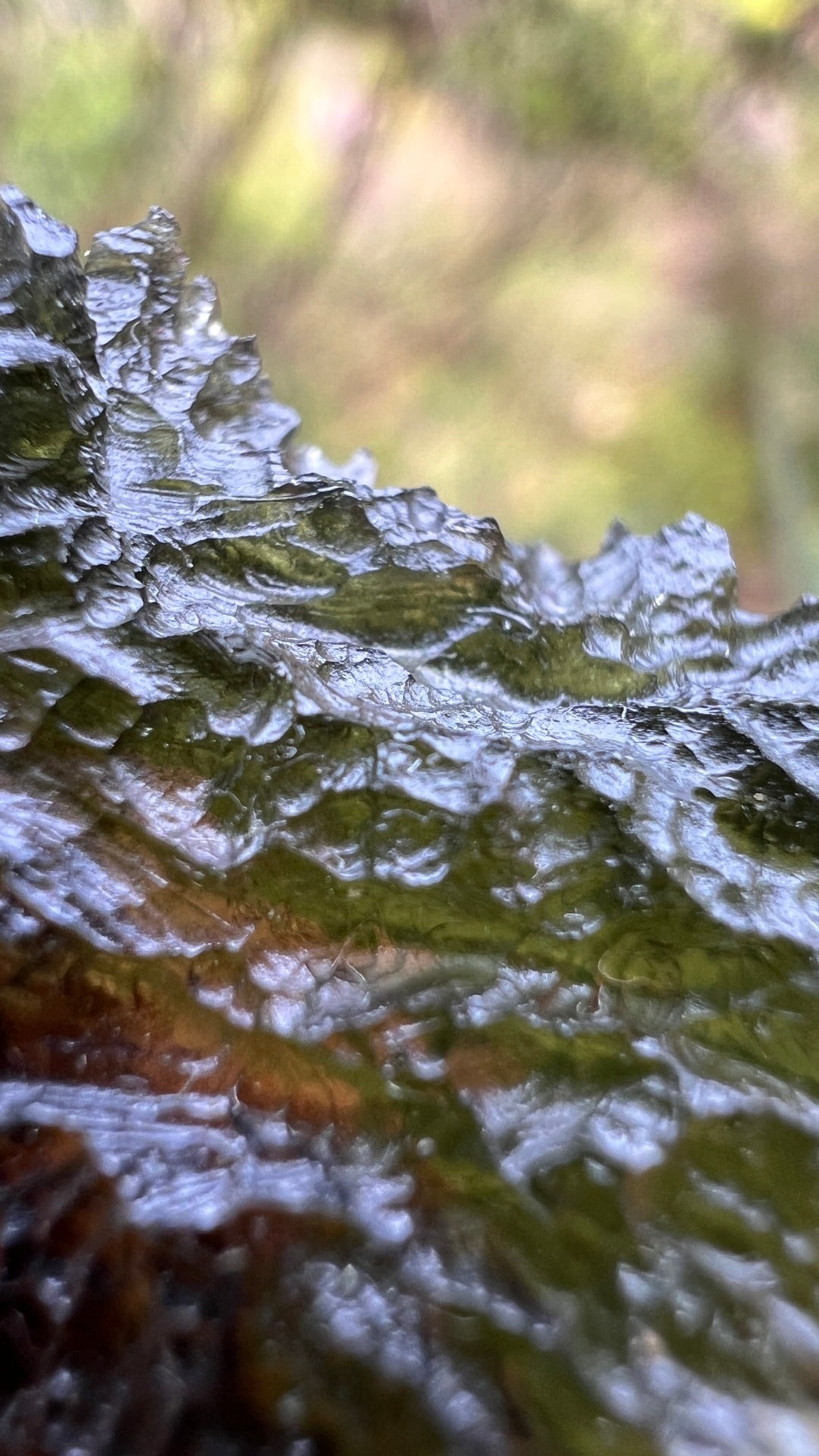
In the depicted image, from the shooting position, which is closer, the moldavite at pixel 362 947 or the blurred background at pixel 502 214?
the moldavite at pixel 362 947

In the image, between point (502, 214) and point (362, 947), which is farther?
point (502, 214)

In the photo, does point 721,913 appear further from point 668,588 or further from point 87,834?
point 87,834

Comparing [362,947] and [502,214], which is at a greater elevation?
[502,214]

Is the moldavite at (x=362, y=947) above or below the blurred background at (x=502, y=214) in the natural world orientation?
Result: below
